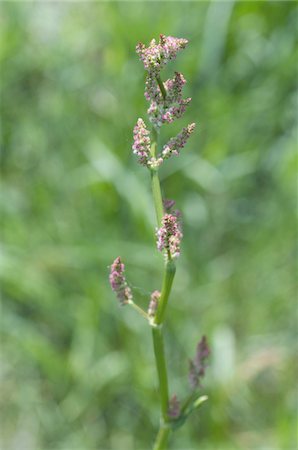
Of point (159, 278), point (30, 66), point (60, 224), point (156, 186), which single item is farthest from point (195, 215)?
point (156, 186)

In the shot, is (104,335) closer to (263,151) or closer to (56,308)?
(56,308)

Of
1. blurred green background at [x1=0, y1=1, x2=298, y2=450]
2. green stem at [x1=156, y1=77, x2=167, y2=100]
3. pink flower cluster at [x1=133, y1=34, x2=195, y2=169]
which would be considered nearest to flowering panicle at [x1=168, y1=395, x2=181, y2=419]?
pink flower cluster at [x1=133, y1=34, x2=195, y2=169]

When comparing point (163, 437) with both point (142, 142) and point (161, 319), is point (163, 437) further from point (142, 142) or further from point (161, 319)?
point (142, 142)

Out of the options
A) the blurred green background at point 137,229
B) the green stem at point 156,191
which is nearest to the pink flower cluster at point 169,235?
the green stem at point 156,191

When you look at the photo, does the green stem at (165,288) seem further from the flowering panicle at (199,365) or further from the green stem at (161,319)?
the flowering panicle at (199,365)

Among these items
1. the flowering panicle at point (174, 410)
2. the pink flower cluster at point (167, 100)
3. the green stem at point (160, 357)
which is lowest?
the flowering panicle at point (174, 410)

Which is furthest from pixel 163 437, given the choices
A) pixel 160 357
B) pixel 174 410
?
pixel 160 357
